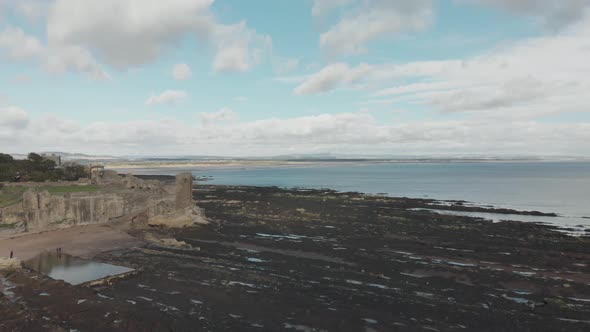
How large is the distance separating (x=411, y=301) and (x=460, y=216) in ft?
88.8

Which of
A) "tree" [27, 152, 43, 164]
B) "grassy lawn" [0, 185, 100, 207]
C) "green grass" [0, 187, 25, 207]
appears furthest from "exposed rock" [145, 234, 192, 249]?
"tree" [27, 152, 43, 164]

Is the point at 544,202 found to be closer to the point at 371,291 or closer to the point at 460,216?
the point at 460,216

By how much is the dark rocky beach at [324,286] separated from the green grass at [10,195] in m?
8.71

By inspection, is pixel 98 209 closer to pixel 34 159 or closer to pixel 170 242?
pixel 170 242

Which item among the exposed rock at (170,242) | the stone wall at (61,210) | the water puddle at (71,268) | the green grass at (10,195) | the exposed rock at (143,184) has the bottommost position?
the water puddle at (71,268)

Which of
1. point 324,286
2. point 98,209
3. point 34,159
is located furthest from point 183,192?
point 34,159

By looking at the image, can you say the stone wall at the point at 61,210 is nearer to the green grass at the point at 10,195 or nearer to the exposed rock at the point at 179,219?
the green grass at the point at 10,195

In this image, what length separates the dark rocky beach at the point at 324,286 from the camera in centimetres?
1306

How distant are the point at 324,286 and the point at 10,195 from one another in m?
27.7

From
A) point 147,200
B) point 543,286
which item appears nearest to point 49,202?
point 147,200

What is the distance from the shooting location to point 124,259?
20656 mm

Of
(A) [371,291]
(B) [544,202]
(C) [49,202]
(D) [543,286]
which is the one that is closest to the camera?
(A) [371,291]

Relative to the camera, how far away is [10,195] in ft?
101

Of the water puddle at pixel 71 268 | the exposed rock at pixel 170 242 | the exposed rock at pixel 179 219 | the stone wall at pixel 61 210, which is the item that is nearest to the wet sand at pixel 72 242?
the water puddle at pixel 71 268
